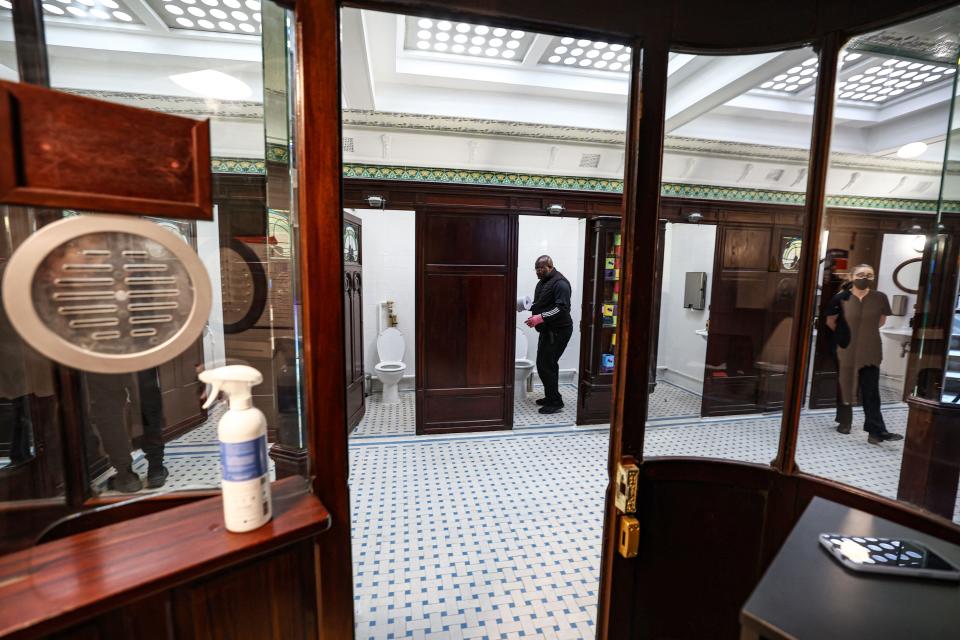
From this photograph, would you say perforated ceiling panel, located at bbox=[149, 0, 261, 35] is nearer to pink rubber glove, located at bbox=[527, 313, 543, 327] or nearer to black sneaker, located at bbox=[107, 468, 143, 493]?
black sneaker, located at bbox=[107, 468, 143, 493]

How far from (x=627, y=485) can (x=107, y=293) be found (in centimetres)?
123

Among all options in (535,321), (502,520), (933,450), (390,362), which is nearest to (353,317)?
(390,362)

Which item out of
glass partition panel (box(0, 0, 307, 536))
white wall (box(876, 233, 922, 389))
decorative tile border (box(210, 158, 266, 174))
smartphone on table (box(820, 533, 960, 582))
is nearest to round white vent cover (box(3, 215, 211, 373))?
glass partition panel (box(0, 0, 307, 536))

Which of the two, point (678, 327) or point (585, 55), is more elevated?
point (585, 55)

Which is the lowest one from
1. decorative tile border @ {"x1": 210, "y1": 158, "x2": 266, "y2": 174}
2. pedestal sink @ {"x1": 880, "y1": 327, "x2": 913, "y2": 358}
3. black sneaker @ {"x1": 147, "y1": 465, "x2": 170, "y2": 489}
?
black sneaker @ {"x1": 147, "y1": 465, "x2": 170, "y2": 489}

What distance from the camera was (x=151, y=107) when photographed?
713 millimetres

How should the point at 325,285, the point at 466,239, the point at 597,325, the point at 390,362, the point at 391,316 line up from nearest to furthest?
the point at 325,285, the point at 466,239, the point at 597,325, the point at 390,362, the point at 391,316

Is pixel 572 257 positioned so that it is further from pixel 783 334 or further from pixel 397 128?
pixel 783 334

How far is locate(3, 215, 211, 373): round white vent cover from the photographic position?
597mm

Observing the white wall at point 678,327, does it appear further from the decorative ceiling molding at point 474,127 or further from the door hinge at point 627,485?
the decorative ceiling molding at point 474,127

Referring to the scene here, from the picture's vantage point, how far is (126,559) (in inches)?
27.4

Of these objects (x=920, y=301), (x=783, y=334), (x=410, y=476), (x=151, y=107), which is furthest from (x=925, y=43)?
(x=410, y=476)

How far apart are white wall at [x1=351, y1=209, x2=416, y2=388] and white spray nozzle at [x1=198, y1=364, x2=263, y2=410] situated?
3853 mm

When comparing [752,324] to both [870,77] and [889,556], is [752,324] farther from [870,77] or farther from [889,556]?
[870,77]
